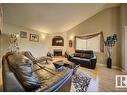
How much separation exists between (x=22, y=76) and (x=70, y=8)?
1439mm

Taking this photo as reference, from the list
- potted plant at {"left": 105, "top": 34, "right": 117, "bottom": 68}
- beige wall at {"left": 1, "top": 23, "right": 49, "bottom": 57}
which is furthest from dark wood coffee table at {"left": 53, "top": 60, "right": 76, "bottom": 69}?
potted plant at {"left": 105, "top": 34, "right": 117, "bottom": 68}

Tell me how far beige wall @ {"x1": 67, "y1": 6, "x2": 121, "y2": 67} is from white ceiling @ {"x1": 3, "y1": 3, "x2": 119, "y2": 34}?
92 millimetres

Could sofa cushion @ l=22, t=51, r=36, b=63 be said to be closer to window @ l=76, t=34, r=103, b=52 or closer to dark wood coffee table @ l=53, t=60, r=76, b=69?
dark wood coffee table @ l=53, t=60, r=76, b=69

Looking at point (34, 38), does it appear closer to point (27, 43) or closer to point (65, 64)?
point (27, 43)

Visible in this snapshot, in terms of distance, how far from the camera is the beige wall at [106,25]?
246cm

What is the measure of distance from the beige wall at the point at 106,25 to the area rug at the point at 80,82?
0.40 metres

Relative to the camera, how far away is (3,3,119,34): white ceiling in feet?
7.80

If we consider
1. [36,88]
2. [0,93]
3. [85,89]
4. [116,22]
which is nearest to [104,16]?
[116,22]

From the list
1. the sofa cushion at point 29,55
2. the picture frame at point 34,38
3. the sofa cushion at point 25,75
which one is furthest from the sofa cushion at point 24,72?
the picture frame at point 34,38

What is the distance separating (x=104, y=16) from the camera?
2.49 m

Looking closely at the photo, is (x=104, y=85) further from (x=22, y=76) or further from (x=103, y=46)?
(x=22, y=76)

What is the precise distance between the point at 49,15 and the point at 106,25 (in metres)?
1.03

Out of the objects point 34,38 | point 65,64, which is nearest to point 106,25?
point 65,64

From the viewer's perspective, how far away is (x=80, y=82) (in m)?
2.57
